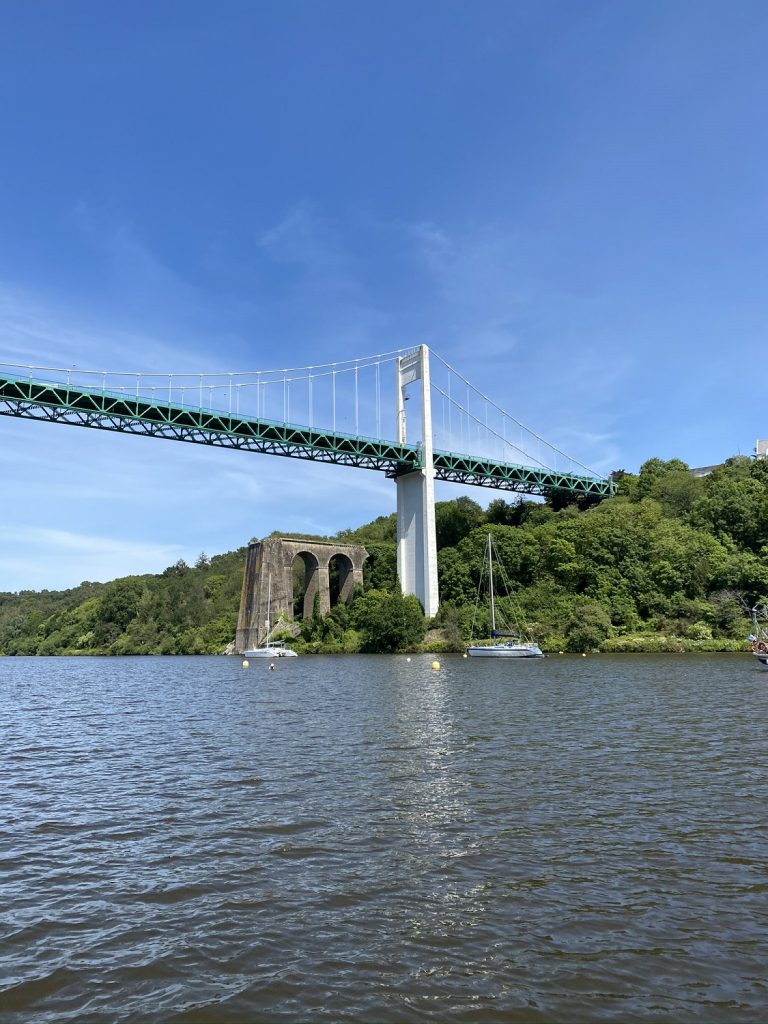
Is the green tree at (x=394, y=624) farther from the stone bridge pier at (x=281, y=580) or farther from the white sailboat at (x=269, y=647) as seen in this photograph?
the stone bridge pier at (x=281, y=580)

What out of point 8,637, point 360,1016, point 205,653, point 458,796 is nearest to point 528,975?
point 360,1016

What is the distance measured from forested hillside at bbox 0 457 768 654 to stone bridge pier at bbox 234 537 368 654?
3028mm

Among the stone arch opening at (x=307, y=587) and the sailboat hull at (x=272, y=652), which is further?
the stone arch opening at (x=307, y=587)

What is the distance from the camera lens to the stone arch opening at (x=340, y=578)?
279 ft

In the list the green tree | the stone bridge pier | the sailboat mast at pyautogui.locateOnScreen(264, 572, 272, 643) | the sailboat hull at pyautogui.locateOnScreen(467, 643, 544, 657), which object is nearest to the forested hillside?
the green tree

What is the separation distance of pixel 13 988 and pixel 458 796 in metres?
6.64

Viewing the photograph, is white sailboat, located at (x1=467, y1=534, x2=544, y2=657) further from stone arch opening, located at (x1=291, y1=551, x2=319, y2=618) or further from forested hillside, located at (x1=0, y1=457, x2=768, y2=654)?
stone arch opening, located at (x1=291, y1=551, x2=319, y2=618)

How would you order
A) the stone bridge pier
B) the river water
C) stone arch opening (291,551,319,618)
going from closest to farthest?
1. the river water
2. the stone bridge pier
3. stone arch opening (291,551,319,618)

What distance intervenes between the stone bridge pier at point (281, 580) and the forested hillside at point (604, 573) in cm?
303

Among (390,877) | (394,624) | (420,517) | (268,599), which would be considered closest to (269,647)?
(268,599)

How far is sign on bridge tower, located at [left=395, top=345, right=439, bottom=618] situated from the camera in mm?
69750

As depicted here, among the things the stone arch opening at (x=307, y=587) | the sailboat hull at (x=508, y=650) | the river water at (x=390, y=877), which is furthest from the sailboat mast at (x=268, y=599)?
the river water at (x=390, y=877)

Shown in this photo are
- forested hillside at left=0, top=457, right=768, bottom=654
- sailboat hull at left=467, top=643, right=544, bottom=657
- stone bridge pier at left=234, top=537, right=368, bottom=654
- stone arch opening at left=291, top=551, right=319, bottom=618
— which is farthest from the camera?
stone arch opening at left=291, top=551, right=319, bottom=618

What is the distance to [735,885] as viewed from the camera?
23.2 ft
